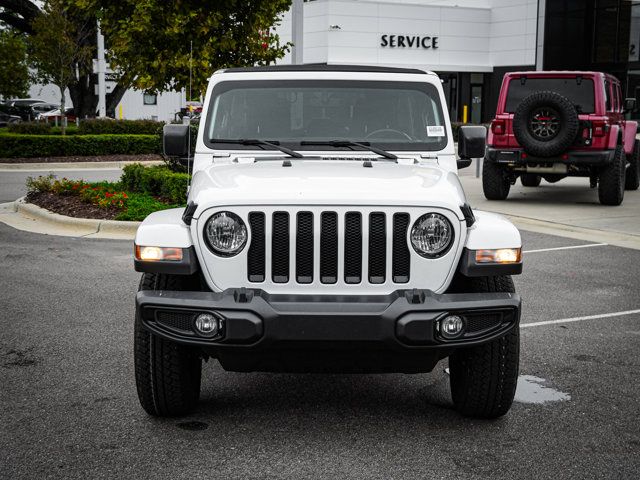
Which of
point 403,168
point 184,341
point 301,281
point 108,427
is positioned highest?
point 403,168

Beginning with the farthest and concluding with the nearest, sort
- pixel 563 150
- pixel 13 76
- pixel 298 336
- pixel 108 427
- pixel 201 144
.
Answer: pixel 13 76 → pixel 563 150 → pixel 201 144 → pixel 108 427 → pixel 298 336

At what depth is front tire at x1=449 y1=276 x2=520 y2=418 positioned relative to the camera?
14.7ft

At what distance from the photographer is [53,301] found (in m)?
7.77

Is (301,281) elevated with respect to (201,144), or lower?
lower

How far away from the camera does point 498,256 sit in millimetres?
4336

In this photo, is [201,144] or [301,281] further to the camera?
[201,144]

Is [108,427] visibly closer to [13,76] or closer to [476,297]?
[476,297]

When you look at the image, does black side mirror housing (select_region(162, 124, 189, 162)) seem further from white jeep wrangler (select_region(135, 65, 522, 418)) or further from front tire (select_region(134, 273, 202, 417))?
front tire (select_region(134, 273, 202, 417))

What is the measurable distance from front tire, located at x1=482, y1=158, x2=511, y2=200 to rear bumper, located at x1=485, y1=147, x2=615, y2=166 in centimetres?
67

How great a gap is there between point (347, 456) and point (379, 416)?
63cm

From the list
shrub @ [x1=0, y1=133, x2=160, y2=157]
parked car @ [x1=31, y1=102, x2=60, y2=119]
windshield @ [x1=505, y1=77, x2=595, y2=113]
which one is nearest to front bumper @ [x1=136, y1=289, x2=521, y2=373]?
windshield @ [x1=505, y1=77, x2=595, y2=113]

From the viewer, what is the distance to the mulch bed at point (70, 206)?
12.4 m

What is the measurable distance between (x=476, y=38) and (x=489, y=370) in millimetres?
44246

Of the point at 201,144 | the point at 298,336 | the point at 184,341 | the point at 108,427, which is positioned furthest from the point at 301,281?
the point at 201,144
